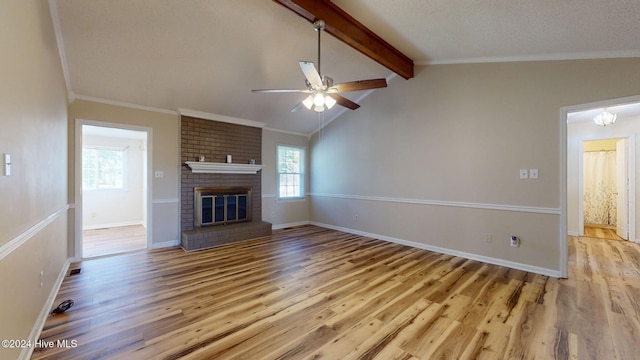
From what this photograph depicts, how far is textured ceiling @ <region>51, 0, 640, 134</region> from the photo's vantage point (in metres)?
2.46

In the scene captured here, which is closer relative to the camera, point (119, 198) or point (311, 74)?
point (311, 74)

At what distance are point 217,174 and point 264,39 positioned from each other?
283 centimetres

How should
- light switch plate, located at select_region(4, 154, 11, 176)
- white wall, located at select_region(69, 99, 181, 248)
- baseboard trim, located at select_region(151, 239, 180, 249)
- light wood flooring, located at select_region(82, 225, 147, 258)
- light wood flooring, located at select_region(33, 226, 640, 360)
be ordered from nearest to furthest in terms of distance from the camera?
1. light switch plate, located at select_region(4, 154, 11, 176)
2. light wood flooring, located at select_region(33, 226, 640, 360)
3. white wall, located at select_region(69, 99, 181, 248)
4. light wood flooring, located at select_region(82, 225, 147, 258)
5. baseboard trim, located at select_region(151, 239, 180, 249)

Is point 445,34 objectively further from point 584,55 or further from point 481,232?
point 481,232

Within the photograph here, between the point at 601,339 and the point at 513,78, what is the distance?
10.1 ft

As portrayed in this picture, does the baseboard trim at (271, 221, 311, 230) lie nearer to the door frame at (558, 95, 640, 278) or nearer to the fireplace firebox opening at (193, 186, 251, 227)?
the fireplace firebox opening at (193, 186, 251, 227)

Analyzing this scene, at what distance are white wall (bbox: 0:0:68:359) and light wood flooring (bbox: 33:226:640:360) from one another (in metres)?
0.47

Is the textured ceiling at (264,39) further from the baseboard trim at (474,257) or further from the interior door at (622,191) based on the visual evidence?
the interior door at (622,191)

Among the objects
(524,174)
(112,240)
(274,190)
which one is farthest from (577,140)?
(112,240)

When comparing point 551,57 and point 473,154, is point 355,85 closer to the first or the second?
point 473,154

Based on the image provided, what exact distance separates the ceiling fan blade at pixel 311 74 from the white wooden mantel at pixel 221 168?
116 inches

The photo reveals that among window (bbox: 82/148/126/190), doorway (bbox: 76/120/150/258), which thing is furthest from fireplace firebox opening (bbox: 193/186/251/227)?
window (bbox: 82/148/126/190)

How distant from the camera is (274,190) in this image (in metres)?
6.15

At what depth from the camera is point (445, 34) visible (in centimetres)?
316
